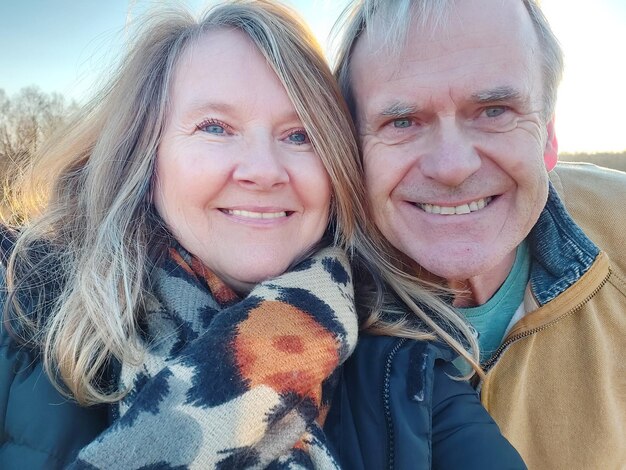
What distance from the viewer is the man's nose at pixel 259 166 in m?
1.81

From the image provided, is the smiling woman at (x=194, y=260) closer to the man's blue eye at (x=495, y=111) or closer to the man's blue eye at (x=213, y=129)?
the man's blue eye at (x=213, y=129)

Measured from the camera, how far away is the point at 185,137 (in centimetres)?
187

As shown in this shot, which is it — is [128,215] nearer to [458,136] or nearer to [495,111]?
[458,136]

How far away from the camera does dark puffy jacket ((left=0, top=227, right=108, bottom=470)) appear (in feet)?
4.84

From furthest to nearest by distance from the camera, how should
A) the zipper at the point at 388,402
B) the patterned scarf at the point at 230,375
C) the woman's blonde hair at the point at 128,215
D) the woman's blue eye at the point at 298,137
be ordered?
the woman's blue eye at the point at 298,137
the woman's blonde hair at the point at 128,215
the zipper at the point at 388,402
the patterned scarf at the point at 230,375

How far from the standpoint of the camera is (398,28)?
206 centimetres

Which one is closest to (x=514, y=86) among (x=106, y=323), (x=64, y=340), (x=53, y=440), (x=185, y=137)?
(x=185, y=137)

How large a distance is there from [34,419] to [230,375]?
22.0 inches

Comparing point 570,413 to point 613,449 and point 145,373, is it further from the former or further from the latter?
point 145,373

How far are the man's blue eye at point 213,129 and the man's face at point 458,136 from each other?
0.62 m

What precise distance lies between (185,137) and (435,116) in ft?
3.03

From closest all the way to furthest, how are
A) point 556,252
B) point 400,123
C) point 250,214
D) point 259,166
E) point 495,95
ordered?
point 259,166 → point 250,214 → point 495,95 → point 400,123 → point 556,252

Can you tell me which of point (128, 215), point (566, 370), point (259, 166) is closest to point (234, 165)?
point (259, 166)

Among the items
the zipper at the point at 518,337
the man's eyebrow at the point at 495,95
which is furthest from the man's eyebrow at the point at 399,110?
the zipper at the point at 518,337
